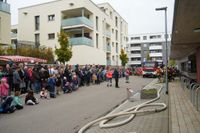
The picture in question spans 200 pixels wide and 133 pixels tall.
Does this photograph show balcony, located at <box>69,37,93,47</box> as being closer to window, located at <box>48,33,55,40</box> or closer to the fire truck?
window, located at <box>48,33,55,40</box>

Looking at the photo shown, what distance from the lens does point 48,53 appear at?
34.9 meters

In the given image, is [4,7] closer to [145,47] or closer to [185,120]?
[185,120]

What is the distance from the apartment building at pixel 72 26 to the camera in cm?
3947

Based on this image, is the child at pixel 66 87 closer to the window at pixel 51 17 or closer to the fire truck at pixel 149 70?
the window at pixel 51 17

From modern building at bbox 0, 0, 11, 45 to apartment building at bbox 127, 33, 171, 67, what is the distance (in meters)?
86.0

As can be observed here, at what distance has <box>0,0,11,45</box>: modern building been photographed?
2616 cm

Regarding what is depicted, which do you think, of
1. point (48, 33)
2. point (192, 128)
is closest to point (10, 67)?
point (192, 128)

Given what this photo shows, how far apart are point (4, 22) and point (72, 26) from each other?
14.6 meters

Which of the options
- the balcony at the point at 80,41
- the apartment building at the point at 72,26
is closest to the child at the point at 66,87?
the apartment building at the point at 72,26

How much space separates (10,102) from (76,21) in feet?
94.3

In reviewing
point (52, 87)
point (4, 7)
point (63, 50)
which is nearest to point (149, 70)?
point (63, 50)

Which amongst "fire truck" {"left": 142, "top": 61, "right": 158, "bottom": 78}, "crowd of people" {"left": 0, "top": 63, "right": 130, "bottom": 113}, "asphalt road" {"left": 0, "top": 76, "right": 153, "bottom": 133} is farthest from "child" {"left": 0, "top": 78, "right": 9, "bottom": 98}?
"fire truck" {"left": 142, "top": 61, "right": 158, "bottom": 78}

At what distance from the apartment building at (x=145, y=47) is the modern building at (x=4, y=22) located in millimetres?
85967

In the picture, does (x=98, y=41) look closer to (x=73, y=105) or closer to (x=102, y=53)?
(x=102, y=53)
